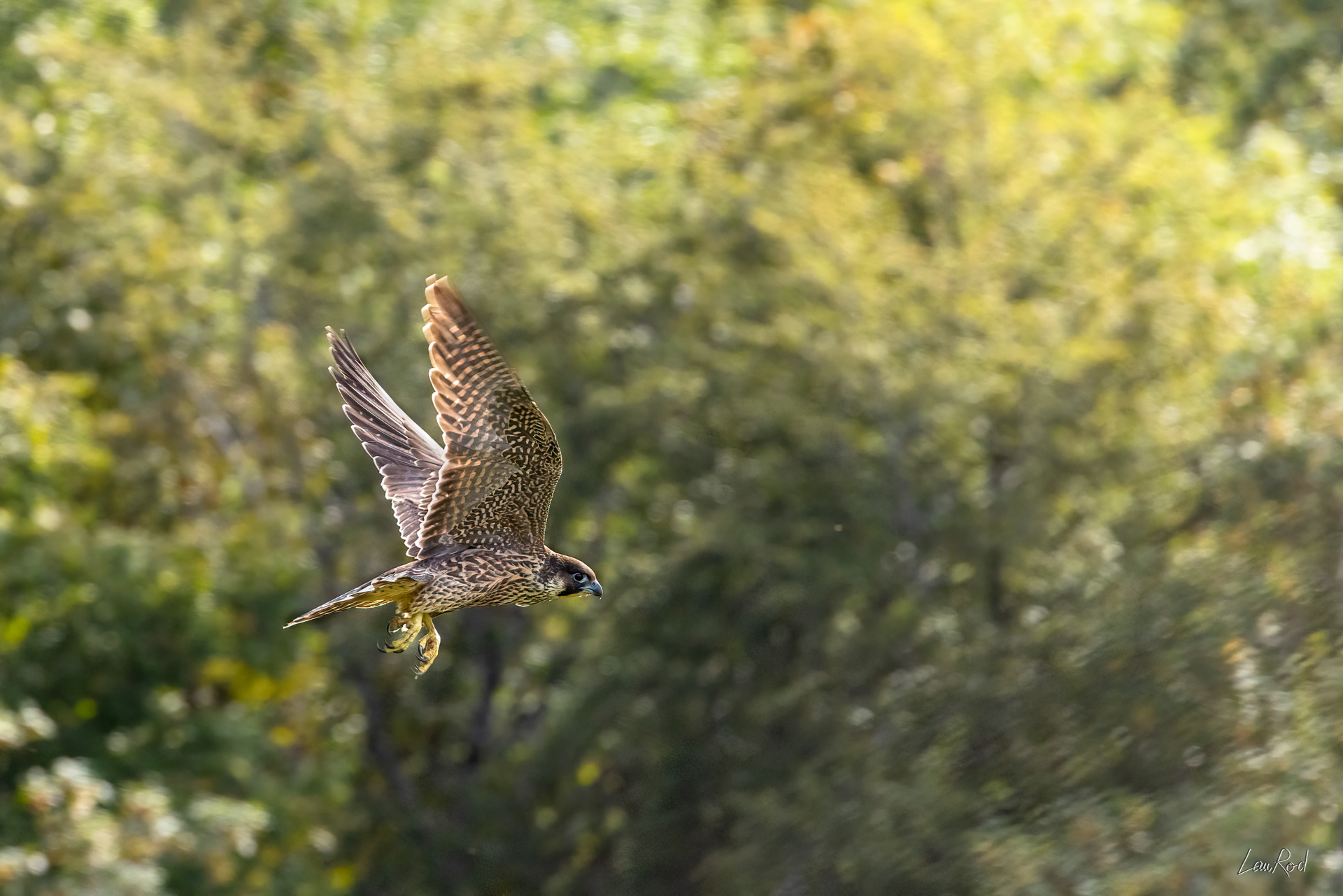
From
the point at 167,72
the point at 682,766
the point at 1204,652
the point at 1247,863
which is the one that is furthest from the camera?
the point at 167,72

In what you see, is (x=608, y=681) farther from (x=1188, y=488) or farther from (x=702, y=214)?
(x=1188, y=488)

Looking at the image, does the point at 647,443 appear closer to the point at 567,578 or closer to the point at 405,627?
the point at 567,578

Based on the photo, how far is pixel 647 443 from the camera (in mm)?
17625

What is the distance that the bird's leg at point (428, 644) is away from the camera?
26.0ft

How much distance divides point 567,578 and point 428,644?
660 millimetres

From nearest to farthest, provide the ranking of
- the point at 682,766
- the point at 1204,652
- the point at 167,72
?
the point at 1204,652, the point at 682,766, the point at 167,72

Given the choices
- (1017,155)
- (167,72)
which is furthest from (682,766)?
(167,72)

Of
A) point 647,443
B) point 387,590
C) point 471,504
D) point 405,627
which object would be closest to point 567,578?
point 471,504

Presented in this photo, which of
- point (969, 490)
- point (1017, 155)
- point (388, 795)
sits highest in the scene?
point (1017, 155)

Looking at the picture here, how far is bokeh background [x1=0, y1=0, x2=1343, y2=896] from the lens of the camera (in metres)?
16.1

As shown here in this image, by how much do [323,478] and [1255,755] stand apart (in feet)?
30.2

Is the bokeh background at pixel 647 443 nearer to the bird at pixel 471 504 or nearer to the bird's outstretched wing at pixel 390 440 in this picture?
the bird's outstretched wing at pixel 390 440

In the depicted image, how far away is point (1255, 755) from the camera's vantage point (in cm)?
1348

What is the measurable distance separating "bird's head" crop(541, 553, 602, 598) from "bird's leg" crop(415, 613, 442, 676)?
1.70 ft
